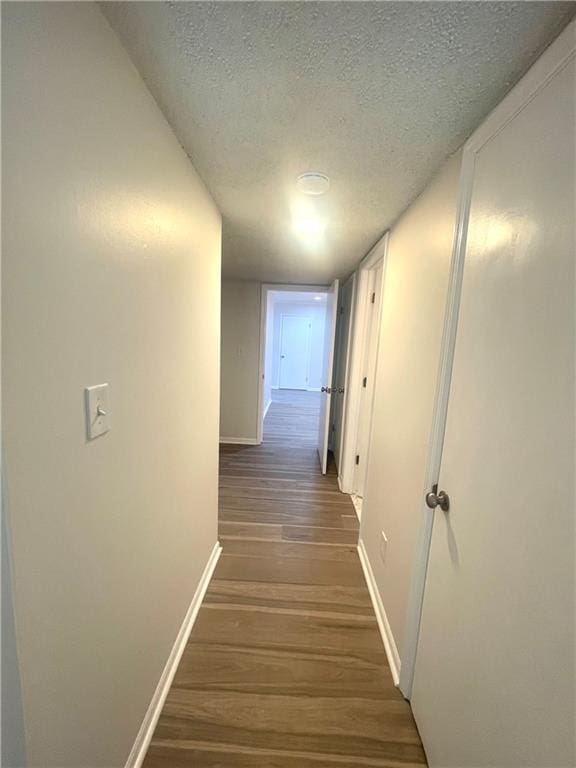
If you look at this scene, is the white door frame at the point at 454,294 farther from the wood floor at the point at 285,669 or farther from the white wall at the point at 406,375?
the wood floor at the point at 285,669

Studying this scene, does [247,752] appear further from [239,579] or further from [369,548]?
[369,548]

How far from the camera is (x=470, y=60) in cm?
69

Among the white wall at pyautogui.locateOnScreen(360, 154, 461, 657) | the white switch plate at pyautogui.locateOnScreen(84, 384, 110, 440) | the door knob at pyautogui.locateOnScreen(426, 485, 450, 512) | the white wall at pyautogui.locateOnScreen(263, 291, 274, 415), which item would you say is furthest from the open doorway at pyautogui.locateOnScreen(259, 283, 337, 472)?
the white switch plate at pyautogui.locateOnScreen(84, 384, 110, 440)

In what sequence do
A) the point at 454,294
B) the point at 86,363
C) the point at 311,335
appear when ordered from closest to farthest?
the point at 86,363 < the point at 454,294 < the point at 311,335

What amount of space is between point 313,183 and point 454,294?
0.75 metres

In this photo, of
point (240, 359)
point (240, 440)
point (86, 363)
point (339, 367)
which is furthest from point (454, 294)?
point (240, 440)

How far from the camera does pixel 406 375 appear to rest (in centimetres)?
138

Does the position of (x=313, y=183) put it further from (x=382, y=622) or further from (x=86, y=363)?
(x=382, y=622)

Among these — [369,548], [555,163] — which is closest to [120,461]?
[555,163]

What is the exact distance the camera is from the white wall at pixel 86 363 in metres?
0.48

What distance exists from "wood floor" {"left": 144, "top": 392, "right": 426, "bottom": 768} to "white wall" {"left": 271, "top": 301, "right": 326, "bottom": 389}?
221 inches

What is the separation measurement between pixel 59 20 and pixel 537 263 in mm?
1035

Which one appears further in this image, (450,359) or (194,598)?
(194,598)

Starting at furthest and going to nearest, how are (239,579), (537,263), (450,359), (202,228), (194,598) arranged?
(239,579), (194,598), (202,228), (450,359), (537,263)
